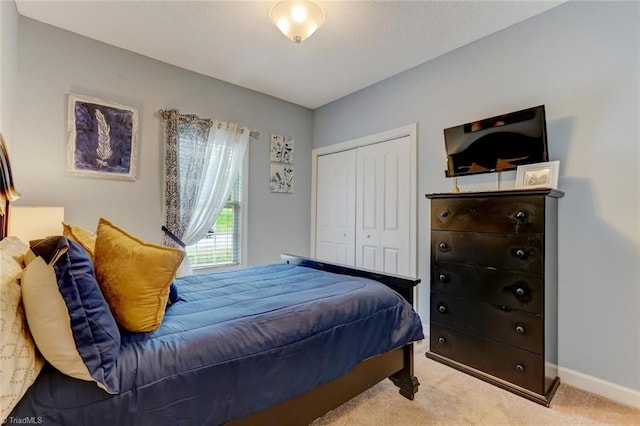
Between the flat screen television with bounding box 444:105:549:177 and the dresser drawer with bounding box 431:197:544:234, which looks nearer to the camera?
the dresser drawer with bounding box 431:197:544:234

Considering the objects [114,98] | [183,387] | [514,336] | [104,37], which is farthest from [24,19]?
[514,336]

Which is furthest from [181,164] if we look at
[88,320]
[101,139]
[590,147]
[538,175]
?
[590,147]

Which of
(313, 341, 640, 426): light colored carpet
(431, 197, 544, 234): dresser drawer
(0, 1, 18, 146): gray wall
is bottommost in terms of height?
(313, 341, 640, 426): light colored carpet

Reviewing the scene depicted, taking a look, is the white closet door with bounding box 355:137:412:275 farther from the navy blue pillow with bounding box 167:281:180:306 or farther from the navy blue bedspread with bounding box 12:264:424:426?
the navy blue pillow with bounding box 167:281:180:306

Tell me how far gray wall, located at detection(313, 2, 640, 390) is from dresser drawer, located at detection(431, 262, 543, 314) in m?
0.44

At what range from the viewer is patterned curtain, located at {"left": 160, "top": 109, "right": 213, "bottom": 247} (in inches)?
119

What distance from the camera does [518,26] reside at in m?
2.43

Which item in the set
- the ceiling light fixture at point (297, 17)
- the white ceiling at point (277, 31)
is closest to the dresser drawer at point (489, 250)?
the white ceiling at point (277, 31)

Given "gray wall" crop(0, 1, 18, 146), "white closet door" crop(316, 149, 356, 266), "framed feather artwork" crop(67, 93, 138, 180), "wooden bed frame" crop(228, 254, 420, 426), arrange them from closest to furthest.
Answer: "wooden bed frame" crop(228, 254, 420, 426), "gray wall" crop(0, 1, 18, 146), "framed feather artwork" crop(67, 93, 138, 180), "white closet door" crop(316, 149, 356, 266)

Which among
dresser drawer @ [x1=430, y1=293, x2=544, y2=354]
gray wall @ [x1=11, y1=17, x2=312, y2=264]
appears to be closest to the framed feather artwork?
gray wall @ [x1=11, y1=17, x2=312, y2=264]

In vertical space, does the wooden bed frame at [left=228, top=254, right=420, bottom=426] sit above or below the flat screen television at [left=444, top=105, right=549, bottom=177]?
below

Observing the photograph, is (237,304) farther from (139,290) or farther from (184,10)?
(184,10)

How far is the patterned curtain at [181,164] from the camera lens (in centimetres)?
302

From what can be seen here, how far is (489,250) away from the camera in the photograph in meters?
2.15
